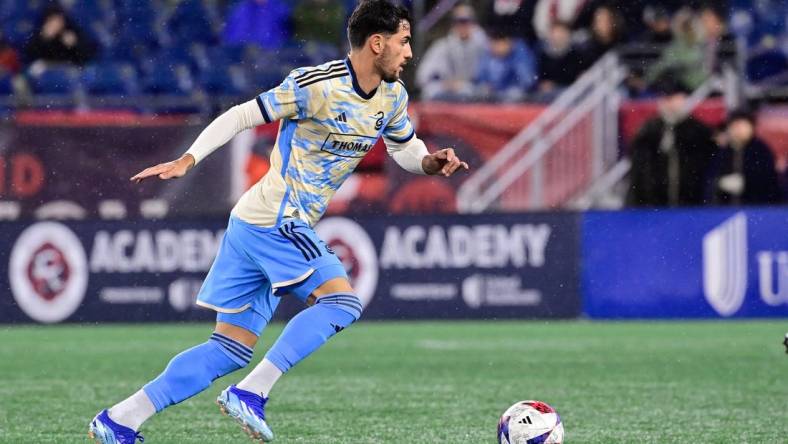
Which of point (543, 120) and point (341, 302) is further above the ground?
point (543, 120)

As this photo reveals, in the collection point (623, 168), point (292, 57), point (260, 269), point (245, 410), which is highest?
point (292, 57)

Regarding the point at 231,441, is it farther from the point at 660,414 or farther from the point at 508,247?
the point at 508,247

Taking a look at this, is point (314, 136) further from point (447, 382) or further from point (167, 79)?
point (167, 79)

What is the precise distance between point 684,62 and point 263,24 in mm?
4745

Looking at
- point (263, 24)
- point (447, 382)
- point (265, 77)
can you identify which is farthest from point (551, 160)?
point (447, 382)

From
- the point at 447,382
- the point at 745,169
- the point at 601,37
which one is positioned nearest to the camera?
the point at 447,382

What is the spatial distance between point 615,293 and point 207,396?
6091mm

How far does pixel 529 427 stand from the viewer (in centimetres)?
555

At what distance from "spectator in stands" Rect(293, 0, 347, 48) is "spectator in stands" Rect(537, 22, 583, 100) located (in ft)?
7.54

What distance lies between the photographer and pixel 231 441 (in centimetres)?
638

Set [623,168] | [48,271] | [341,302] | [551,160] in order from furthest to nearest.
A: [623,168]
[551,160]
[48,271]
[341,302]

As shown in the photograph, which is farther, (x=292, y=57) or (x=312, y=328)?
(x=292, y=57)

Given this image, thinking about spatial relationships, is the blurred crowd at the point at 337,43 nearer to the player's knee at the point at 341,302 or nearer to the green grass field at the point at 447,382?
the green grass field at the point at 447,382

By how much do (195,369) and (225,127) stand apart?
945mm
